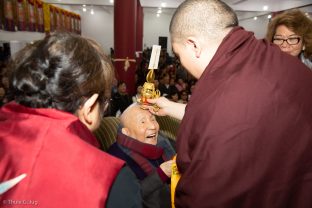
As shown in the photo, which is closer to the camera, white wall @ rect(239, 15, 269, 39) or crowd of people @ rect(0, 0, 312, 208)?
crowd of people @ rect(0, 0, 312, 208)

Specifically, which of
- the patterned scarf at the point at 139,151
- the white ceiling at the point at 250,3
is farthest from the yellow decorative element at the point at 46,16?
the patterned scarf at the point at 139,151

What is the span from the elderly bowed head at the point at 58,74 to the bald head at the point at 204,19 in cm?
42

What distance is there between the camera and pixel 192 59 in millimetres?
1103

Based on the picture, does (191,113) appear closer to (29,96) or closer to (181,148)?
(181,148)

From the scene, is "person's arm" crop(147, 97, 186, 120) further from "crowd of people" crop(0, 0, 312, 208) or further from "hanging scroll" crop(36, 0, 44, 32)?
"hanging scroll" crop(36, 0, 44, 32)

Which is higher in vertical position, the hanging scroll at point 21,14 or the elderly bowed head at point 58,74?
the hanging scroll at point 21,14

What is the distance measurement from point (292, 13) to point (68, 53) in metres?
1.54

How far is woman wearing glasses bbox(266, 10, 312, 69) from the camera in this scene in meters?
1.71

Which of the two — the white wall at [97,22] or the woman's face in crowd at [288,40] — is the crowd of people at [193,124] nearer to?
the woman's face in crowd at [288,40]

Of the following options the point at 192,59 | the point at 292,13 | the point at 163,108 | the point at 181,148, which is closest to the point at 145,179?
the point at 163,108

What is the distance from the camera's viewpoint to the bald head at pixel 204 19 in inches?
40.7

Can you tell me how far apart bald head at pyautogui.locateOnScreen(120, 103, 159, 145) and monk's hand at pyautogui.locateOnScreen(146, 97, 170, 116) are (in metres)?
0.04

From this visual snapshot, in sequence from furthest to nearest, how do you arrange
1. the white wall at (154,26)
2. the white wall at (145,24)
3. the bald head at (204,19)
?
the white wall at (154,26)
the white wall at (145,24)
the bald head at (204,19)

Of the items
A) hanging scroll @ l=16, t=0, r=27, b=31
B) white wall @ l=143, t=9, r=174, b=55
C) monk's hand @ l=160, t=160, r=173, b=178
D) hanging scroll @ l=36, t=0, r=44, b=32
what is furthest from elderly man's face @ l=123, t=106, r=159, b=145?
white wall @ l=143, t=9, r=174, b=55
